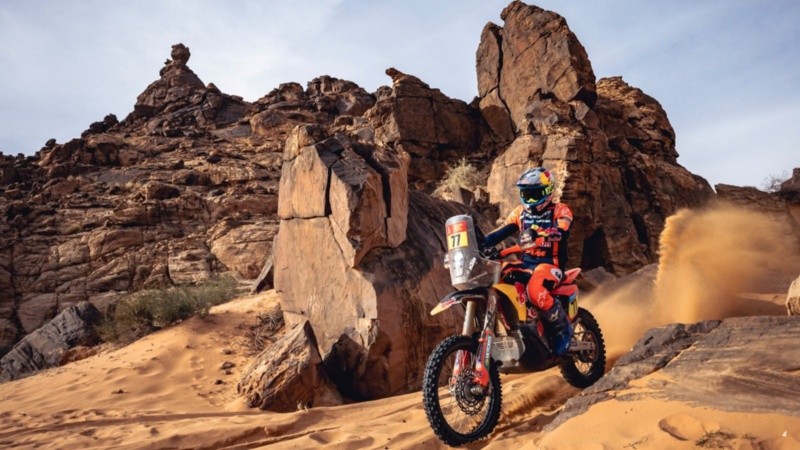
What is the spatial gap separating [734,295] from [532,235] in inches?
187

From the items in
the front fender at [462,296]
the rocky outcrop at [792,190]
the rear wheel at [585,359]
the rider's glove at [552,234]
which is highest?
the rocky outcrop at [792,190]

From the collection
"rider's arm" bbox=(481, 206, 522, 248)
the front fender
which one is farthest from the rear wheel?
the front fender

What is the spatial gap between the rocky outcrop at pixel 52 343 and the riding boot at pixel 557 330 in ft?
32.8

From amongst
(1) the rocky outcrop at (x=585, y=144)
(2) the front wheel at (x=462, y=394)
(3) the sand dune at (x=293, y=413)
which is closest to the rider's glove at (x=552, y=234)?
(2) the front wheel at (x=462, y=394)

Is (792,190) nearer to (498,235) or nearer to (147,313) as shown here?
(498,235)

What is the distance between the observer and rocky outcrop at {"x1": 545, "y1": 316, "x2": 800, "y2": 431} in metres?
2.96

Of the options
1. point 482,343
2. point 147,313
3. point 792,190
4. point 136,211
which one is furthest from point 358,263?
point 136,211

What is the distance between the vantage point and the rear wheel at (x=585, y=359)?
475cm

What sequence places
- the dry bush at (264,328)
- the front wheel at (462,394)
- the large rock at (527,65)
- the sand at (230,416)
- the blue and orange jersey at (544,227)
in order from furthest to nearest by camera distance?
1. the large rock at (527,65)
2. the dry bush at (264,328)
3. the blue and orange jersey at (544,227)
4. the front wheel at (462,394)
5. the sand at (230,416)

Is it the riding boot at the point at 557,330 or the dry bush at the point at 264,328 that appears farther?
the dry bush at the point at 264,328

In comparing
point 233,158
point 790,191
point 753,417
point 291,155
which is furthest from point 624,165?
point 233,158

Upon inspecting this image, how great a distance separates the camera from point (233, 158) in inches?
1346

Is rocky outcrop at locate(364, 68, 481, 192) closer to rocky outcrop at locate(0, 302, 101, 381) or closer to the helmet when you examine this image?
rocky outcrop at locate(0, 302, 101, 381)

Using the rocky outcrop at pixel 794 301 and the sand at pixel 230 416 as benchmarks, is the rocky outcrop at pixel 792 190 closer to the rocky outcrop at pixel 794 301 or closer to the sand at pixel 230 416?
the rocky outcrop at pixel 794 301
